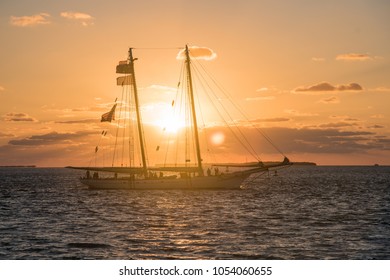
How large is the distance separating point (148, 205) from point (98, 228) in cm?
2457

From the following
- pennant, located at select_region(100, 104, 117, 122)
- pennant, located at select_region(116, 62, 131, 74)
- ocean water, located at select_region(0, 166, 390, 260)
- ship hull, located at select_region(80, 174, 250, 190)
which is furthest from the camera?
pennant, located at select_region(116, 62, 131, 74)

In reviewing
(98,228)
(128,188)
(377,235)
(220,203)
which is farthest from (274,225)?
(128,188)

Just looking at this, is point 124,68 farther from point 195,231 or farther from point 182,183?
point 195,231

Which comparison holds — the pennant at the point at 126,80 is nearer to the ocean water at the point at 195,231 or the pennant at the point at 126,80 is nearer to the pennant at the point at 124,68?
the pennant at the point at 124,68

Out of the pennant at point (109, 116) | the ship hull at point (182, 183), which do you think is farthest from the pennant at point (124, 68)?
the ship hull at point (182, 183)

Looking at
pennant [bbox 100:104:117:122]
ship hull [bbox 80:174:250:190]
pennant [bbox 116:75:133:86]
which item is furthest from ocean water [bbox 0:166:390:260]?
pennant [bbox 116:75:133:86]

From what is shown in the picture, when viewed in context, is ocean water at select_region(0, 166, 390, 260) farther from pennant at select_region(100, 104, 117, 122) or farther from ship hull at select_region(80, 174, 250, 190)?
pennant at select_region(100, 104, 117, 122)

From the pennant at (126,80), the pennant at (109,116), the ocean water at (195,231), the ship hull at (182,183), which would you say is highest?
the pennant at (126,80)
